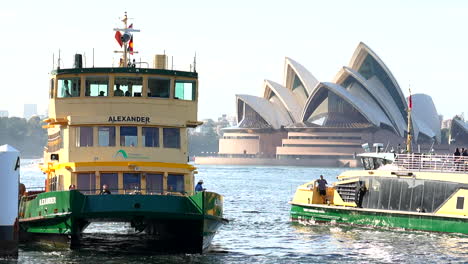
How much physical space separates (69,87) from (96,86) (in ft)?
2.97

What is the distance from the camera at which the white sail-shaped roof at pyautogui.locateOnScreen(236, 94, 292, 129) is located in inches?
7156

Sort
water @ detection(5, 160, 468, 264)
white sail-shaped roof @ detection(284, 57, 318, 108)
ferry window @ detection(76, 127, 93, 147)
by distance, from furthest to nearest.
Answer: white sail-shaped roof @ detection(284, 57, 318, 108), ferry window @ detection(76, 127, 93, 147), water @ detection(5, 160, 468, 264)

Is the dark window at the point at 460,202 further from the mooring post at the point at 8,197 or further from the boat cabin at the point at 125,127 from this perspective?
the mooring post at the point at 8,197

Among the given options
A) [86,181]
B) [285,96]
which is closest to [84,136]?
[86,181]

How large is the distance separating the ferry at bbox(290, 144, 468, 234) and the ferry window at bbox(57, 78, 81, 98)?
15407 mm

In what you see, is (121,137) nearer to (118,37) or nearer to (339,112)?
(118,37)

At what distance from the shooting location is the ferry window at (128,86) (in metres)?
30.7

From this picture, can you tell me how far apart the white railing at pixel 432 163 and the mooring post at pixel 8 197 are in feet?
61.6

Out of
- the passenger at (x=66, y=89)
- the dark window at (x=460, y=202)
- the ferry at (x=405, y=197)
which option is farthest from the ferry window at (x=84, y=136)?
the dark window at (x=460, y=202)

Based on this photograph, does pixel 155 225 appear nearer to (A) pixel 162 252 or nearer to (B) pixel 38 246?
(A) pixel 162 252

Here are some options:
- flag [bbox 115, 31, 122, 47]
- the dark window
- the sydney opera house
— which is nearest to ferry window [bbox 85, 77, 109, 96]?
flag [bbox 115, 31, 122, 47]

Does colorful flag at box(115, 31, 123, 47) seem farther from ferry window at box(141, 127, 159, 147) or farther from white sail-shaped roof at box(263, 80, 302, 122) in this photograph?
white sail-shaped roof at box(263, 80, 302, 122)

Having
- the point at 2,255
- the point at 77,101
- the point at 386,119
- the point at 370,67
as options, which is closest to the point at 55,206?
the point at 2,255

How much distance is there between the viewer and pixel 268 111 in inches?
7274
